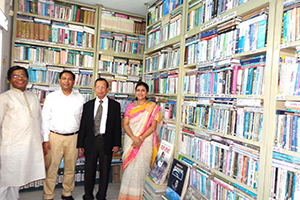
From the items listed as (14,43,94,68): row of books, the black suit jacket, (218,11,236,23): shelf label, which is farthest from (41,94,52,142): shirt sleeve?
(218,11,236,23): shelf label

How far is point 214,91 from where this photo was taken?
6.38 ft

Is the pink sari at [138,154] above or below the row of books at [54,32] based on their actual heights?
below

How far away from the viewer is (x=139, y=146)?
2637 mm

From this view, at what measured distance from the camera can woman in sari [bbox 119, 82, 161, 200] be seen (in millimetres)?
2598

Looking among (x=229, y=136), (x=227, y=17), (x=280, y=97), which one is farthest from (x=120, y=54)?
(x=280, y=97)

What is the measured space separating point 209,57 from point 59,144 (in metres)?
2.09

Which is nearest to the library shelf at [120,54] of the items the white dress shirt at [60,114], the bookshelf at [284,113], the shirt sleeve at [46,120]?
the white dress shirt at [60,114]

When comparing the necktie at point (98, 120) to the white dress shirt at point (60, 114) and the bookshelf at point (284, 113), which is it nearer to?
the white dress shirt at point (60, 114)

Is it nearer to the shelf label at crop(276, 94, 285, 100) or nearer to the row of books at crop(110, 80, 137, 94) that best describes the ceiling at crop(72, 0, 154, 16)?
the row of books at crop(110, 80, 137, 94)

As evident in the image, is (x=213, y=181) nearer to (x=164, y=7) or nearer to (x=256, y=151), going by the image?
(x=256, y=151)

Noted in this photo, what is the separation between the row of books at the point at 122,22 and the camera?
11.7 feet

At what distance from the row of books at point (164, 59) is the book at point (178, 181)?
3.95ft

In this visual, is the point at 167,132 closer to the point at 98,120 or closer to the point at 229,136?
the point at 98,120

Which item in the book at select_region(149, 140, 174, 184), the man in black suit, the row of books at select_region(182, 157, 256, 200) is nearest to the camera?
the row of books at select_region(182, 157, 256, 200)
